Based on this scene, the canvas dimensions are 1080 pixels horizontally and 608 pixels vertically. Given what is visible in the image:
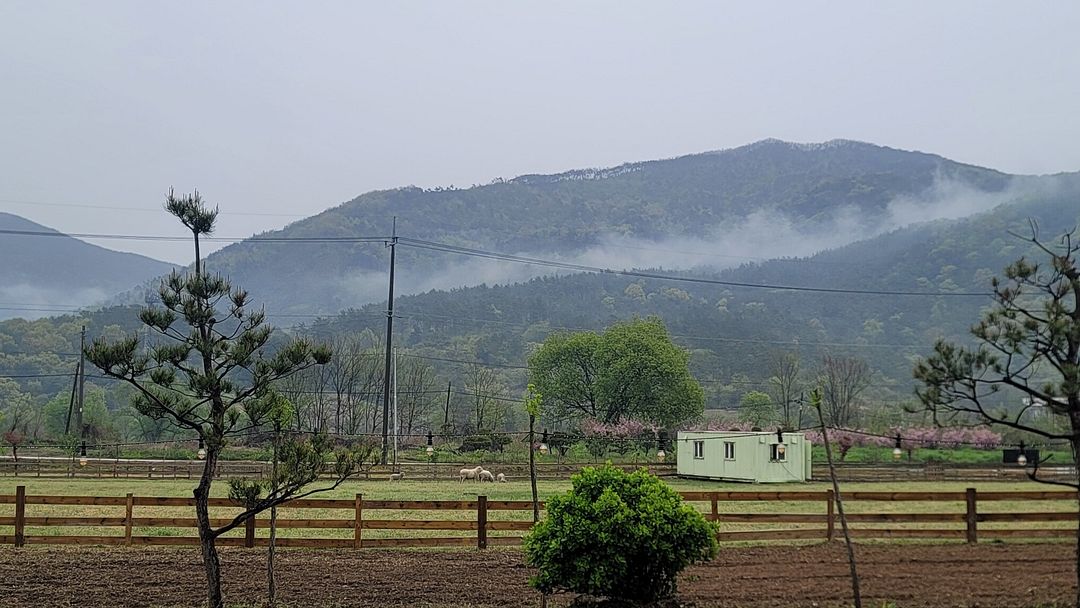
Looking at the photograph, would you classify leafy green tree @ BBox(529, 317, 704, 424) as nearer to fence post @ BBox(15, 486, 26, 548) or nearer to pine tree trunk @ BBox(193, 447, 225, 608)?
fence post @ BBox(15, 486, 26, 548)

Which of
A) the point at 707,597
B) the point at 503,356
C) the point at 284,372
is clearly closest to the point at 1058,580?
the point at 707,597

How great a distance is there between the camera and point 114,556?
1332 cm

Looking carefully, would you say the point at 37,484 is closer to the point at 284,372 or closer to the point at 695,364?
the point at 284,372

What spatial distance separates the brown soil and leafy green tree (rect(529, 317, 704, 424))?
4651 cm

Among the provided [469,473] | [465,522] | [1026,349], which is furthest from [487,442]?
[1026,349]

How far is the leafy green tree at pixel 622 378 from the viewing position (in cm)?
6106

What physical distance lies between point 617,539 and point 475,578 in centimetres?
360

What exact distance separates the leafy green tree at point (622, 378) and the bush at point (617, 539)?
5166 cm

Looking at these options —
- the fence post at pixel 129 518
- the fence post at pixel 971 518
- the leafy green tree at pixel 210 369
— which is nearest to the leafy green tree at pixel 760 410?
the fence post at pixel 971 518

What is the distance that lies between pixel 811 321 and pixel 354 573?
13627cm

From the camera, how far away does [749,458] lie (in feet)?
121

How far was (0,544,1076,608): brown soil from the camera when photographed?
1034 cm

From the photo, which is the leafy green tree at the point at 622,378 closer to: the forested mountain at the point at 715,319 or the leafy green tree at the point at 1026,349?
the forested mountain at the point at 715,319

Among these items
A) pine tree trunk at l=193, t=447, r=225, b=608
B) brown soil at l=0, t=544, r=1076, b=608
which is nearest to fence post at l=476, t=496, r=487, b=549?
brown soil at l=0, t=544, r=1076, b=608
